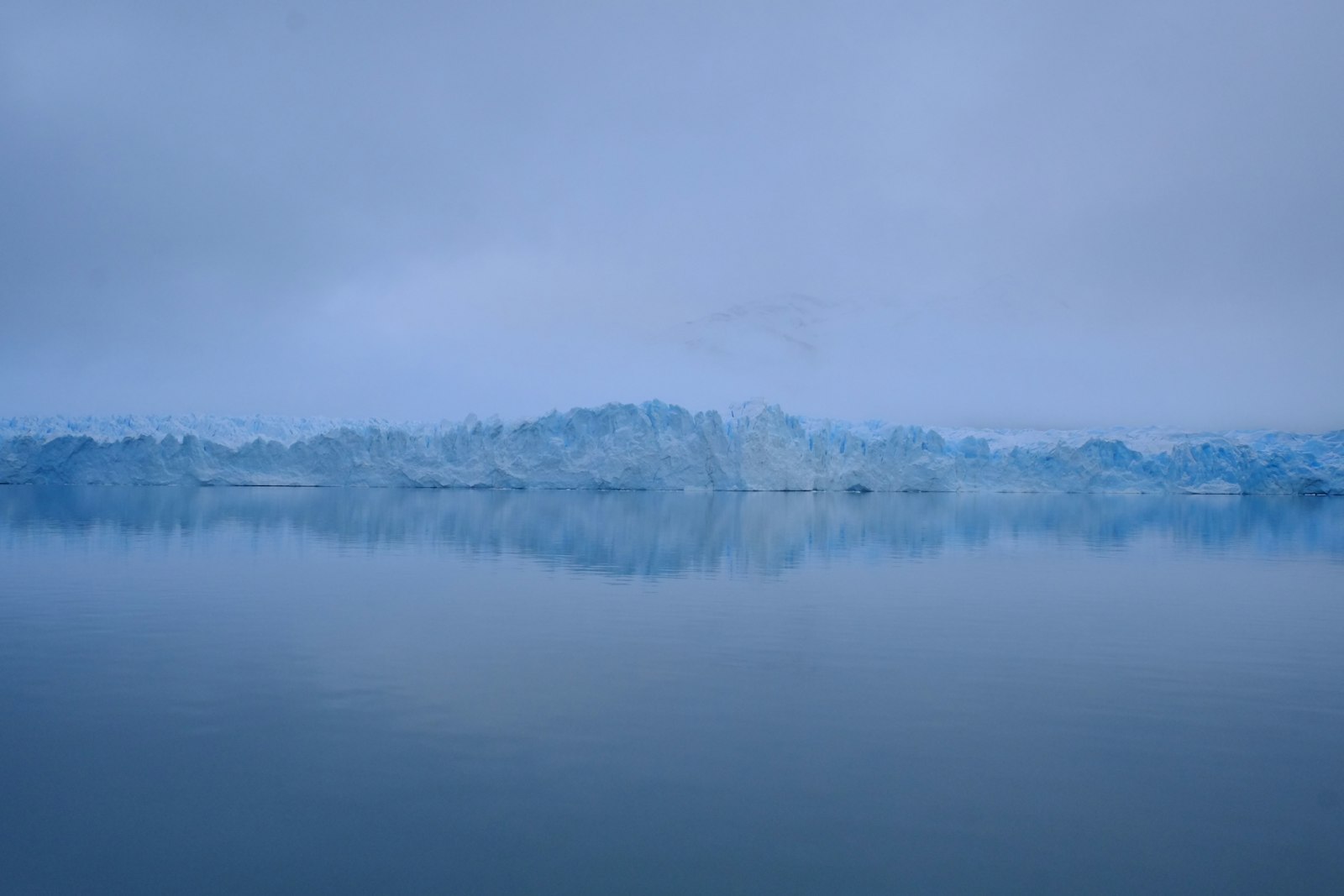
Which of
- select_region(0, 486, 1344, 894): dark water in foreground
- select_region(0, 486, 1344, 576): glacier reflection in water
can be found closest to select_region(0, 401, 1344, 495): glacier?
select_region(0, 486, 1344, 576): glacier reflection in water

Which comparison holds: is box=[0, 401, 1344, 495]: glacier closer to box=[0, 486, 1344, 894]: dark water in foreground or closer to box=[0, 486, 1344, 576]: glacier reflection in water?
box=[0, 486, 1344, 576]: glacier reflection in water

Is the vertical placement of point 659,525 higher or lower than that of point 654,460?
lower

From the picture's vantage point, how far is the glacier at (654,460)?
39.0m

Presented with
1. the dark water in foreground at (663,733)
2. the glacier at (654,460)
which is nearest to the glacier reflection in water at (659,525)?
the dark water in foreground at (663,733)

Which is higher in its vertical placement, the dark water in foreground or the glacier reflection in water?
the glacier reflection in water

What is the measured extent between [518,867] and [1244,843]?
2.85 metres

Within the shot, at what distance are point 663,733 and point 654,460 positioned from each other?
1363 inches

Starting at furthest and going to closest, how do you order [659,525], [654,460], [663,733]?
[654,460] < [659,525] < [663,733]

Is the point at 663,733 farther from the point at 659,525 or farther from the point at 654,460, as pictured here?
the point at 654,460

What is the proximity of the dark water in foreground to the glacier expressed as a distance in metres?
27.6

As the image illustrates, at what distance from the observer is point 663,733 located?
5.02 meters

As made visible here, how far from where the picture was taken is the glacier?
39031 millimetres

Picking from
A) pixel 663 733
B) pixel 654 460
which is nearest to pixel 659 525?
pixel 663 733

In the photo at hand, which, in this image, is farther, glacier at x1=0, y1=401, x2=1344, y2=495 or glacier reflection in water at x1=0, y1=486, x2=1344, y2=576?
glacier at x1=0, y1=401, x2=1344, y2=495
